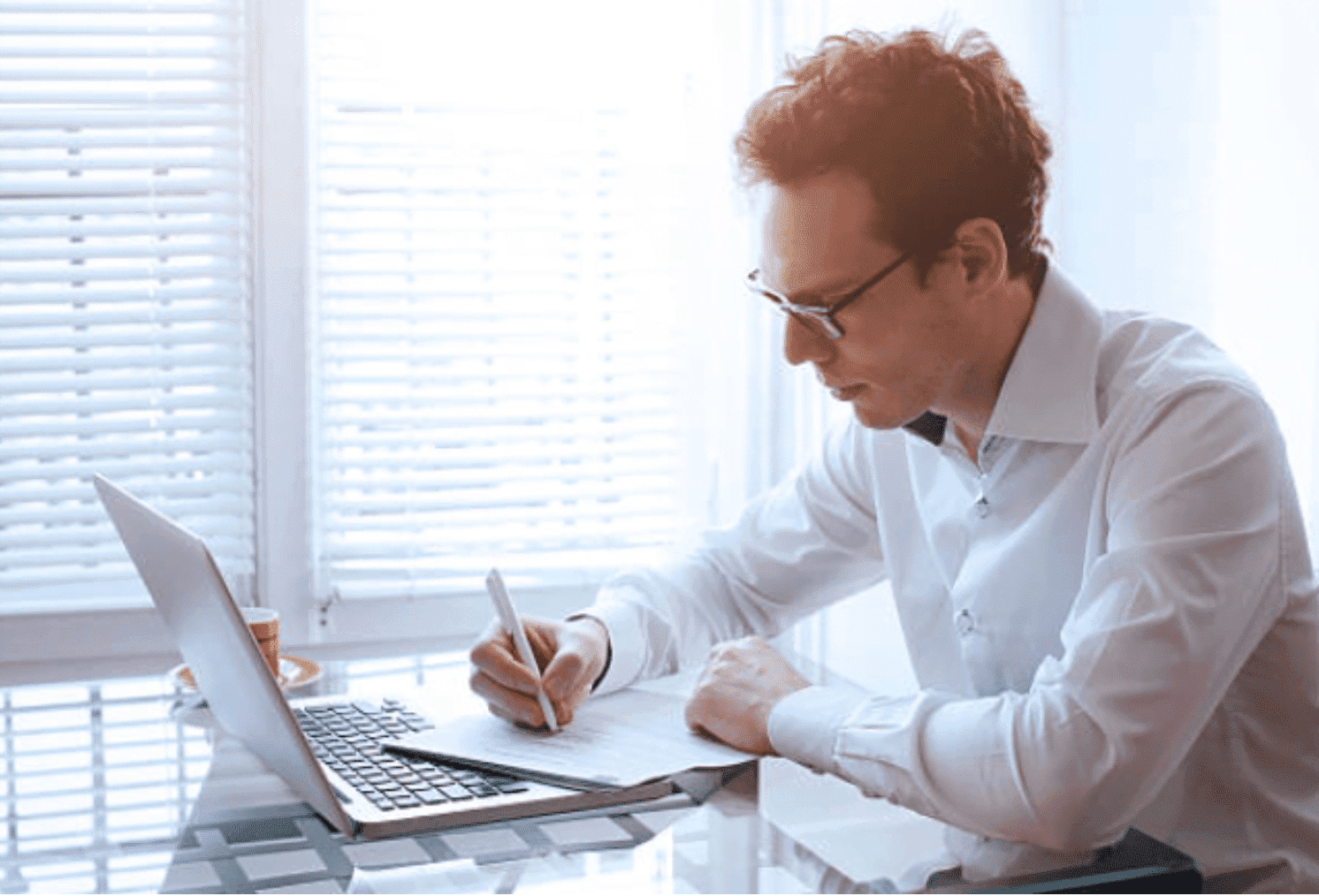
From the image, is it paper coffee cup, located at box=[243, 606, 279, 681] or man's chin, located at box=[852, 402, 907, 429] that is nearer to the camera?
man's chin, located at box=[852, 402, 907, 429]

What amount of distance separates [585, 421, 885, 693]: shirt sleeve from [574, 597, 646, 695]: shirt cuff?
0.06 meters

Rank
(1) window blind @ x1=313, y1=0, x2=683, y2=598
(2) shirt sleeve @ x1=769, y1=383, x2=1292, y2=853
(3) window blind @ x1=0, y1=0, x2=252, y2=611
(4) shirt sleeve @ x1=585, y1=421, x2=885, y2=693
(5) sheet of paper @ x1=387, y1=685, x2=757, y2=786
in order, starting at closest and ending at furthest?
(2) shirt sleeve @ x1=769, y1=383, x2=1292, y2=853 < (5) sheet of paper @ x1=387, y1=685, x2=757, y2=786 < (4) shirt sleeve @ x1=585, y1=421, x2=885, y2=693 < (3) window blind @ x1=0, y1=0, x2=252, y2=611 < (1) window blind @ x1=313, y1=0, x2=683, y2=598

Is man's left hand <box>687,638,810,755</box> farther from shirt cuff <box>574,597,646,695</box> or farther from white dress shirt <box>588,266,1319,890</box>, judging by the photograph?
shirt cuff <box>574,597,646,695</box>

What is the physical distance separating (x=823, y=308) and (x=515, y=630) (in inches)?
17.0

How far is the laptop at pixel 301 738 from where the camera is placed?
54.9 inches

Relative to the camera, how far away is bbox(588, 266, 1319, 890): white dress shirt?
4.54 feet

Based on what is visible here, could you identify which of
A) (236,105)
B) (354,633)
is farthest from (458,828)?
(236,105)

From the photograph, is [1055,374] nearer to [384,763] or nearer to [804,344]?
[804,344]

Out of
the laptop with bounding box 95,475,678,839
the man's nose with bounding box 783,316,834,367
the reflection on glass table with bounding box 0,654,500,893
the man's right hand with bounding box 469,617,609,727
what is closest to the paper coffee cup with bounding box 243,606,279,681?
the reflection on glass table with bounding box 0,654,500,893

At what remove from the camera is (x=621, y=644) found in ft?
5.98

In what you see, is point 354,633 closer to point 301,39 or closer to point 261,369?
point 261,369

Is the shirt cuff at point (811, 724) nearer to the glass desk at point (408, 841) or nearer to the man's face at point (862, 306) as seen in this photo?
the glass desk at point (408, 841)

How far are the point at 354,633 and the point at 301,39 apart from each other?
0.95m

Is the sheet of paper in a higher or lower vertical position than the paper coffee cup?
lower
